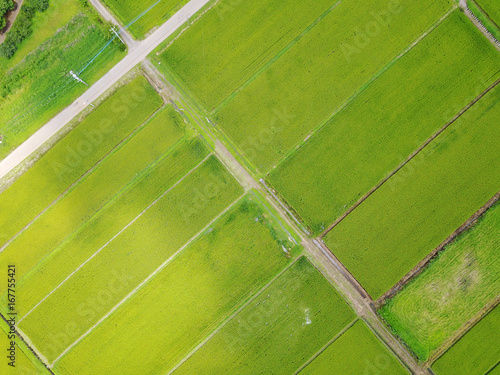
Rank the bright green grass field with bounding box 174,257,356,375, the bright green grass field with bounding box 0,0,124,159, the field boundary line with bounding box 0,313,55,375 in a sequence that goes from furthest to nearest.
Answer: the bright green grass field with bounding box 0,0,124,159 < the field boundary line with bounding box 0,313,55,375 < the bright green grass field with bounding box 174,257,356,375

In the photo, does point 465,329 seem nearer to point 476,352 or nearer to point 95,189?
point 476,352

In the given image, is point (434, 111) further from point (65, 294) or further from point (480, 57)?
point (65, 294)

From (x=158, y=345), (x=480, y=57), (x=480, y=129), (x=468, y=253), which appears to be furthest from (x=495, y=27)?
(x=158, y=345)

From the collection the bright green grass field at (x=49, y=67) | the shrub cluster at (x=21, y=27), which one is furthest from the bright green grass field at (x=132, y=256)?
the shrub cluster at (x=21, y=27)

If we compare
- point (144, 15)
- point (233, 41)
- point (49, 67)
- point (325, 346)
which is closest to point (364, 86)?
point (233, 41)

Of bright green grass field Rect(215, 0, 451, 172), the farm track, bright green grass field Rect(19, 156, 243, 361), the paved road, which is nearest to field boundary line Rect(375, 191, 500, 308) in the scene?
the farm track

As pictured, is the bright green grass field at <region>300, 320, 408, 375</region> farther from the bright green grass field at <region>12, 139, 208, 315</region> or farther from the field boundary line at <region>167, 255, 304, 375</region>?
the bright green grass field at <region>12, 139, 208, 315</region>

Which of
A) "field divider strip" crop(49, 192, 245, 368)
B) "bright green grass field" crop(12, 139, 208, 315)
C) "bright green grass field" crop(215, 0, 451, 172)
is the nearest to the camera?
"bright green grass field" crop(215, 0, 451, 172)
